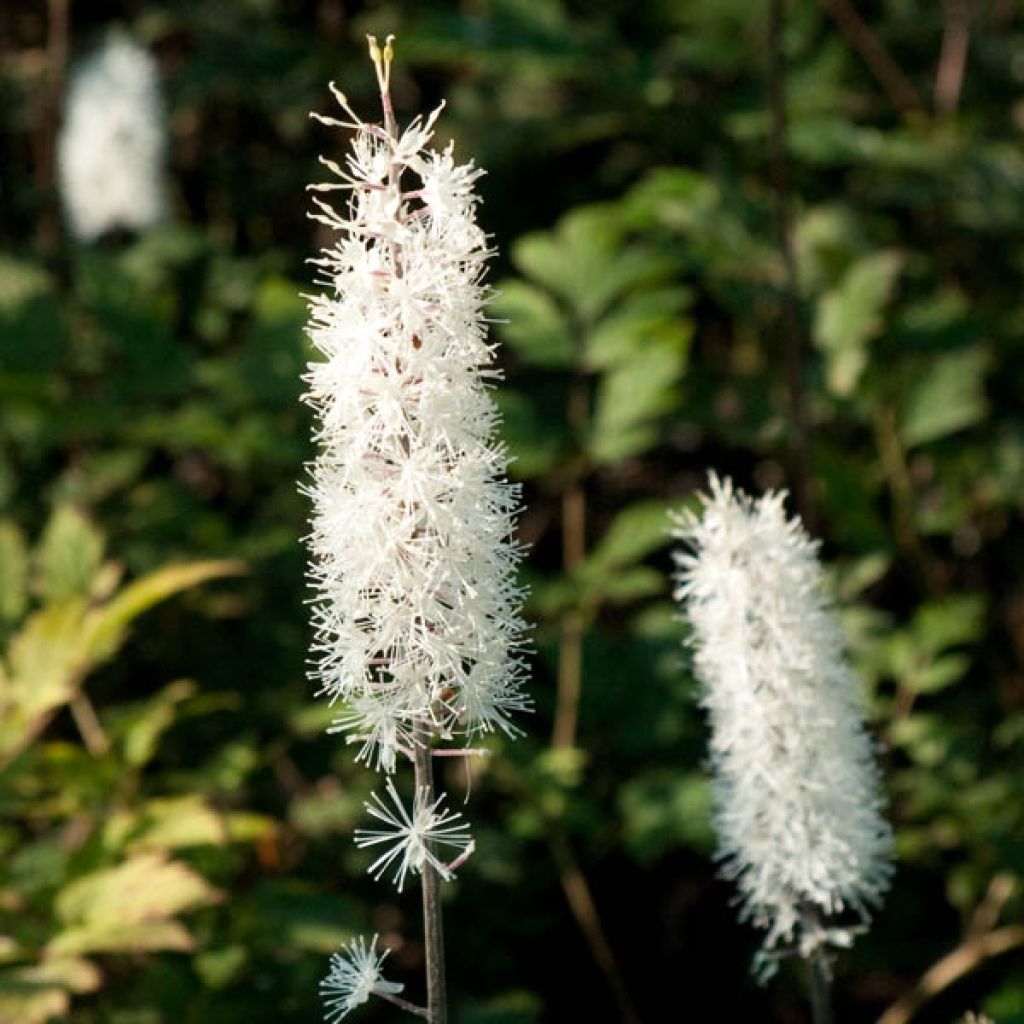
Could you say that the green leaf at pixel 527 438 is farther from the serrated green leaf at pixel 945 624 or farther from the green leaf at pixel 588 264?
the serrated green leaf at pixel 945 624

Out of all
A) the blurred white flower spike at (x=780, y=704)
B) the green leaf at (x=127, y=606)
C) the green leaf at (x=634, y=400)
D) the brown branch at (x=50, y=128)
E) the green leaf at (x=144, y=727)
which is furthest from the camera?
the brown branch at (x=50, y=128)

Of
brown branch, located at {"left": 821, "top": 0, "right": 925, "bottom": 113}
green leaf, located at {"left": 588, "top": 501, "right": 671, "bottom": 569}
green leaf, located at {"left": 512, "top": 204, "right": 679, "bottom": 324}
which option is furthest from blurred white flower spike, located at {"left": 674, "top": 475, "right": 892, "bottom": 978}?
brown branch, located at {"left": 821, "top": 0, "right": 925, "bottom": 113}

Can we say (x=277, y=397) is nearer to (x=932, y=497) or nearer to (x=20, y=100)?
(x=932, y=497)

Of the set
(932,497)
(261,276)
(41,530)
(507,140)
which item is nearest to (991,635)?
(932,497)

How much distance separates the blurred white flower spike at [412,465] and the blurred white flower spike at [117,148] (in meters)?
3.31

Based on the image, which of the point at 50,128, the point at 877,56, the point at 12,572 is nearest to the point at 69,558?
the point at 12,572

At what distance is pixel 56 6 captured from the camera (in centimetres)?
401

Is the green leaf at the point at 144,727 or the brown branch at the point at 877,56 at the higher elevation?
the brown branch at the point at 877,56

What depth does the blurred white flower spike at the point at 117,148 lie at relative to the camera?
4.61 m

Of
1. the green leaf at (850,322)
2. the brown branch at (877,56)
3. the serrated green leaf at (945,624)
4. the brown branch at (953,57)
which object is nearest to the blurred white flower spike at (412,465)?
the serrated green leaf at (945,624)

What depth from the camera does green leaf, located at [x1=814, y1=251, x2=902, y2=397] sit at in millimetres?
3189

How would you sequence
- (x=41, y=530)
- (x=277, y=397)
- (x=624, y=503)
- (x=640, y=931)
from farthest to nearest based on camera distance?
1. (x=624, y=503)
2. (x=41, y=530)
3. (x=640, y=931)
4. (x=277, y=397)

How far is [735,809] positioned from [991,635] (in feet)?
7.35

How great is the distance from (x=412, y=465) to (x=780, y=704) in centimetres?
61
